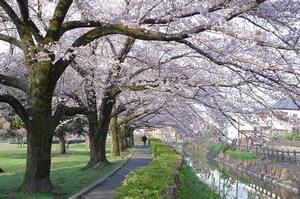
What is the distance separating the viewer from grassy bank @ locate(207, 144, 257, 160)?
3603 centimetres

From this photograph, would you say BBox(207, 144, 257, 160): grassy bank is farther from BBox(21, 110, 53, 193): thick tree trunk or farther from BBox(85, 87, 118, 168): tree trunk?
BBox(21, 110, 53, 193): thick tree trunk

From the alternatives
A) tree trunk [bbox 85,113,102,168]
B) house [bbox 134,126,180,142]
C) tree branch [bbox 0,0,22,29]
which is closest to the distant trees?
tree branch [bbox 0,0,22,29]

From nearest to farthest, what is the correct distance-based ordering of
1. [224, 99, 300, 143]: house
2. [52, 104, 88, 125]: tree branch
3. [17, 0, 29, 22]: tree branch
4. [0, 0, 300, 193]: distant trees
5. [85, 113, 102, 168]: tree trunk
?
[0, 0, 300, 193]: distant trees
[224, 99, 300, 143]: house
[17, 0, 29, 22]: tree branch
[52, 104, 88, 125]: tree branch
[85, 113, 102, 168]: tree trunk

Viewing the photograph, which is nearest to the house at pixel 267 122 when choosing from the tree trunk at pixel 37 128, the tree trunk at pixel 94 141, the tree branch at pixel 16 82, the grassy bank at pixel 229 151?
the tree trunk at pixel 37 128

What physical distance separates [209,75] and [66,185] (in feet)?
20.5

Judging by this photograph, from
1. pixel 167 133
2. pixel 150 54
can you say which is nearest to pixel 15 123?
pixel 150 54

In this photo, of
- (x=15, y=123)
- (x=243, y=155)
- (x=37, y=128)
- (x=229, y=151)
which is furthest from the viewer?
(x=229, y=151)

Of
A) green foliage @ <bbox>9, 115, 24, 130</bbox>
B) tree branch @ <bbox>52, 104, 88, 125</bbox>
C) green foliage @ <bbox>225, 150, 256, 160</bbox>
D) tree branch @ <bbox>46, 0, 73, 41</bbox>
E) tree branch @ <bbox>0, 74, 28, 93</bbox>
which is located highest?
tree branch @ <bbox>46, 0, 73, 41</bbox>

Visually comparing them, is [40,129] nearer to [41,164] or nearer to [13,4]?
[41,164]

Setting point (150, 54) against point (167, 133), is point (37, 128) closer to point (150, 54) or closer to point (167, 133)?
point (150, 54)

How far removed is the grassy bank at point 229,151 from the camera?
118 ft

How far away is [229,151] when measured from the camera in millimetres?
41594

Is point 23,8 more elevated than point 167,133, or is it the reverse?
point 23,8

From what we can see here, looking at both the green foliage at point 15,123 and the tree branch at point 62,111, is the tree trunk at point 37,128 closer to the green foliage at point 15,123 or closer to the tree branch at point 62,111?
the tree branch at point 62,111
